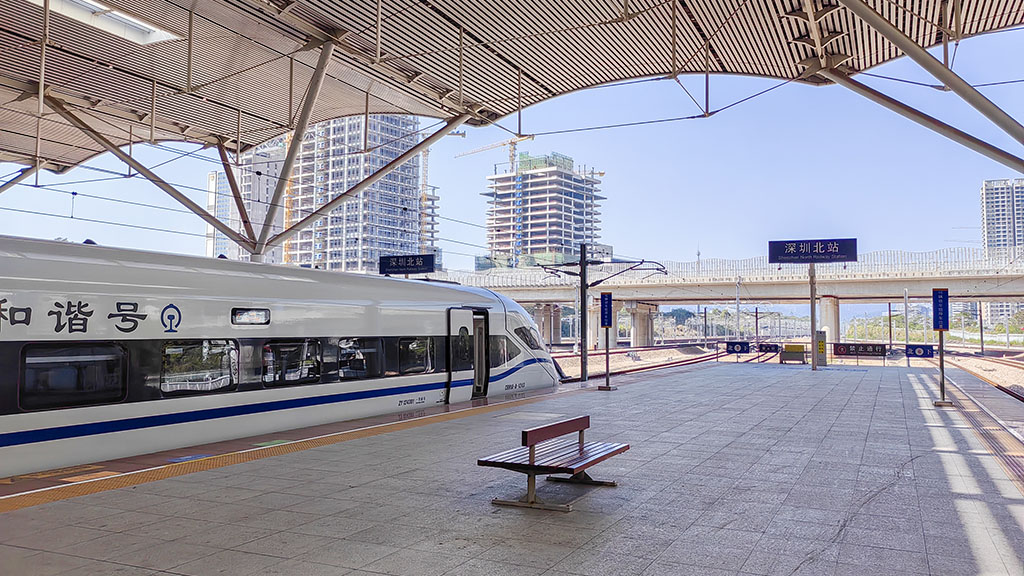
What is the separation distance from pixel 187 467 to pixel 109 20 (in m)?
13.1

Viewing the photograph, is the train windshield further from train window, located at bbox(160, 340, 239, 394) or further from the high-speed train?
train window, located at bbox(160, 340, 239, 394)

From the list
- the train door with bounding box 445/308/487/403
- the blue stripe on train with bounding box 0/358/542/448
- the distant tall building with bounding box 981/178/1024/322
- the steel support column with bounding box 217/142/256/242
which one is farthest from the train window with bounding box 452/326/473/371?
the distant tall building with bounding box 981/178/1024/322

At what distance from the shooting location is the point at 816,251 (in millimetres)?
A: 30406

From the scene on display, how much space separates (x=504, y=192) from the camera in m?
130

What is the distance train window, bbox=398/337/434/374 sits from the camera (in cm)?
1405

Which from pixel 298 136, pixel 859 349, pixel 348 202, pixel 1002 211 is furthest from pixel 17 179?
pixel 1002 211

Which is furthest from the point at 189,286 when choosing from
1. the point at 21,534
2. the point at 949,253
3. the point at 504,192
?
the point at 504,192

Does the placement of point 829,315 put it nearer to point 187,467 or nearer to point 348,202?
point 187,467

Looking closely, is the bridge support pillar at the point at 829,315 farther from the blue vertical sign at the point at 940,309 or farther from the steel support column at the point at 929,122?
the blue vertical sign at the point at 940,309

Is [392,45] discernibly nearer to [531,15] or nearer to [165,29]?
[531,15]

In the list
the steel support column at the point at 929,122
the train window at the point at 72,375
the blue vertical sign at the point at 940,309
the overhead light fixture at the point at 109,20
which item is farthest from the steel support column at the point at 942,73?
the overhead light fixture at the point at 109,20

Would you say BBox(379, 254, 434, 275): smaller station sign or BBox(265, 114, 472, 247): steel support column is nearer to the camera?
BBox(265, 114, 472, 247): steel support column

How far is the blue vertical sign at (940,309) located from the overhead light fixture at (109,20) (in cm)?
1727

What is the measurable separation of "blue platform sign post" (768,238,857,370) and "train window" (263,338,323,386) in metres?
22.8
